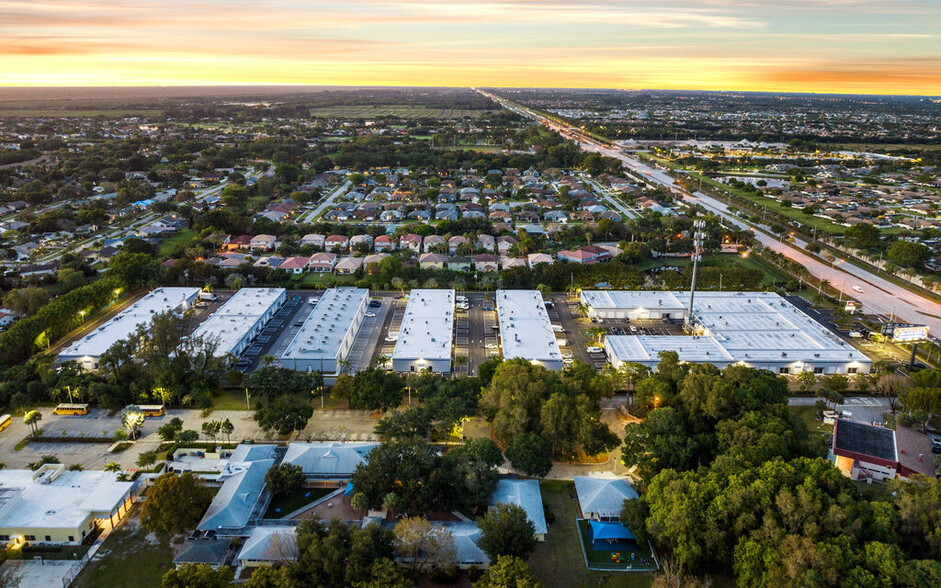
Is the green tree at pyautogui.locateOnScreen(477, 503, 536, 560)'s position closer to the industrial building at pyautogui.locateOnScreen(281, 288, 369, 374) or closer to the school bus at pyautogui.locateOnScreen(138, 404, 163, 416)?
the industrial building at pyautogui.locateOnScreen(281, 288, 369, 374)

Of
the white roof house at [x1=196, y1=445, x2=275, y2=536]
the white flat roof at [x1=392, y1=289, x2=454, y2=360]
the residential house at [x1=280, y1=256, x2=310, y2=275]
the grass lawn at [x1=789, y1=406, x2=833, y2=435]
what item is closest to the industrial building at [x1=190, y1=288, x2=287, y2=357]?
the residential house at [x1=280, y1=256, x2=310, y2=275]

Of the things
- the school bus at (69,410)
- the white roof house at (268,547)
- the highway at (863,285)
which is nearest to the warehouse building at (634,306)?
the highway at (863,285)

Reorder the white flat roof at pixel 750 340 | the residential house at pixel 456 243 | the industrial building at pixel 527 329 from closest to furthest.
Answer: the industrial building at pixel 527 329 → the white flat roof at pixel 750 340 → the residential house at pixel 456 243

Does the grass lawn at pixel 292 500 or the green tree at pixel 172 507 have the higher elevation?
the green tree at pixel 172 507

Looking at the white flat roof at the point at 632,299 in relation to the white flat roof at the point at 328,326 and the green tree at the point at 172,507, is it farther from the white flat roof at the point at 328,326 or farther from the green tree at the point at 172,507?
the green tree at the point at 172,507

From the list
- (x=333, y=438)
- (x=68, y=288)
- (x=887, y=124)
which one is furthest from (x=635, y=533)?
(x=887, y=124)

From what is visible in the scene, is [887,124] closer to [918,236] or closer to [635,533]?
[918,236]
